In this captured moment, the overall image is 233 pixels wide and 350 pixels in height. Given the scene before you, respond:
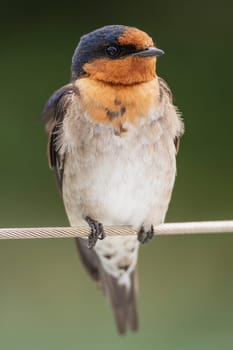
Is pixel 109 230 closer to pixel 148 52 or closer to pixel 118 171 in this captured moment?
pixel 118 171

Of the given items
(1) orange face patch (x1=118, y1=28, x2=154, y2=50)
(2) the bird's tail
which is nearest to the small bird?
(1) orange face patch (x1=118, y1=28, x2=154, y2=50)

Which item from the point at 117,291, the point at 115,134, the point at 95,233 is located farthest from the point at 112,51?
the point at 117,291

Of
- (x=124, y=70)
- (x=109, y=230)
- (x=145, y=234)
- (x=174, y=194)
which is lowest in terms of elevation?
(x=174, y=194)

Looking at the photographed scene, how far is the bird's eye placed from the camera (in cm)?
223

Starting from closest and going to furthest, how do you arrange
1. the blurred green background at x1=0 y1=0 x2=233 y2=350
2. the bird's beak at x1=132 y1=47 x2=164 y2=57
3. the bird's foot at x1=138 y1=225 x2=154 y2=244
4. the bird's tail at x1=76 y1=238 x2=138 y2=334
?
the bird's beak at x1=132 y1=47 x2=164 y2=57 → the bird's foot at x1=138 y1=225 x2=154 y2=244 → the bird's tail at x1=76 y1=238 x2=138 y2=334 → the blurred green background at x1=0 y1=0 x2=233 y2=350

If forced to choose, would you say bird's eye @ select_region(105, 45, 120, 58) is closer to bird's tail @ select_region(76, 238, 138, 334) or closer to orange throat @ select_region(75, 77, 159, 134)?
orange throat @ select_region(75, 77, 159, 134)

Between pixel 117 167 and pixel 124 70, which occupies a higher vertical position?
pixel 124 70

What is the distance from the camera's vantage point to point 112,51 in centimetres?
223

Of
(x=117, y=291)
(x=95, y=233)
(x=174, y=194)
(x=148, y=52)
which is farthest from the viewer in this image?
(x=174, y=194)

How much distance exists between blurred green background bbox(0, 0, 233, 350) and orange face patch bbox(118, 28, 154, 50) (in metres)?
1.23

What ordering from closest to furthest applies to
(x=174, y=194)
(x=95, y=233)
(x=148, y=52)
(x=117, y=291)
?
(x=148, y=52) → (x=95, y=233) → (x=117, y=291) → (x=174, y=194)

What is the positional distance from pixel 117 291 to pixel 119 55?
0.78 metres

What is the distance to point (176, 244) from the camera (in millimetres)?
3451

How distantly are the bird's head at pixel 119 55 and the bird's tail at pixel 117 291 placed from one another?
1.98 feet
